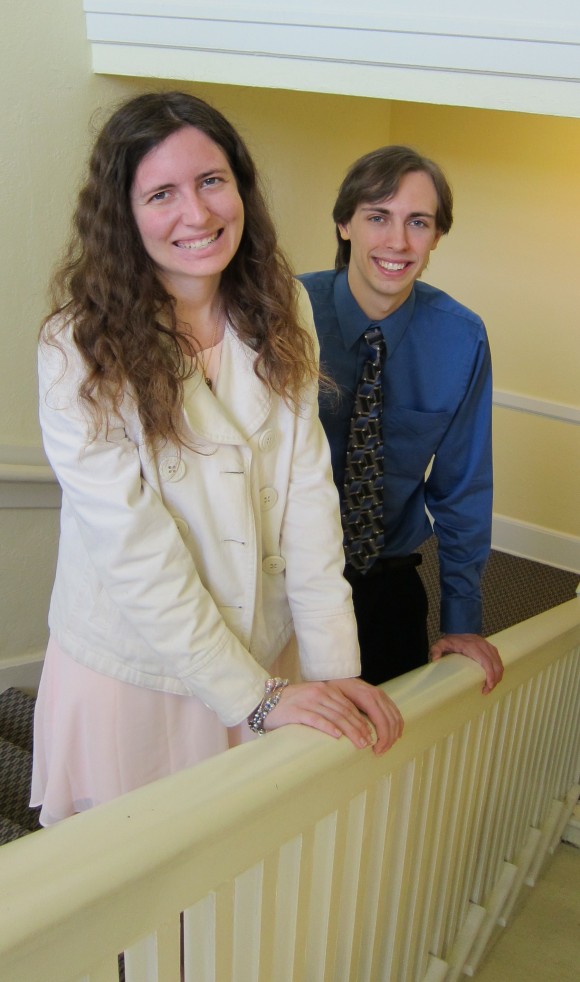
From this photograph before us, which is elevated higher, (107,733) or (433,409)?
(433,409)

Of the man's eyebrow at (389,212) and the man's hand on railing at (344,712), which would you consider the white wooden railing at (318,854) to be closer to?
the man's hand on railing at (344,712)

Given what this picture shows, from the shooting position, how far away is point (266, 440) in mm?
1366

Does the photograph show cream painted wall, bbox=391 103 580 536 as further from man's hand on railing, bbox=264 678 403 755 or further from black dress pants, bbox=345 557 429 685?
man's hand on railing, bbox=264 678 403 755

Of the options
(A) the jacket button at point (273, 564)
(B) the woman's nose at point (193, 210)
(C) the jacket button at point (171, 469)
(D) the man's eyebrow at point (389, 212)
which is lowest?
(A) the jacket button at point (273, 564)

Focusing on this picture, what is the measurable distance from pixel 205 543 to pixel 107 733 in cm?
31

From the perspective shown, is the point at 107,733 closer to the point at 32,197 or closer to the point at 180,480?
the point at 180,480

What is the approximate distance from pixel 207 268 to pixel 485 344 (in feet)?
2.38

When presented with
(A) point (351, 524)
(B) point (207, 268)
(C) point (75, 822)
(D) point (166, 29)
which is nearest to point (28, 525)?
(A) point (351, 524)

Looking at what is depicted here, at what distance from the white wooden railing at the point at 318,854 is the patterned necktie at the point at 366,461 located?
0.33 m

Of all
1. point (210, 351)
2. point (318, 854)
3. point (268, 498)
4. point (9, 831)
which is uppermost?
point (210, 351)

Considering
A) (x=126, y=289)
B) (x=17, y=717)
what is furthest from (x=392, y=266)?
(x=17, y=717)

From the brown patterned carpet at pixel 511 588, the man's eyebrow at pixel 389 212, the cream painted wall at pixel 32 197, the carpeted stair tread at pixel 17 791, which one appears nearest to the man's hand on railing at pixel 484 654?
the man's eyebrow at pixel 389 212

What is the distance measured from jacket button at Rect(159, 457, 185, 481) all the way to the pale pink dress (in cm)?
15

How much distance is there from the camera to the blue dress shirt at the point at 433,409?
179 cm
